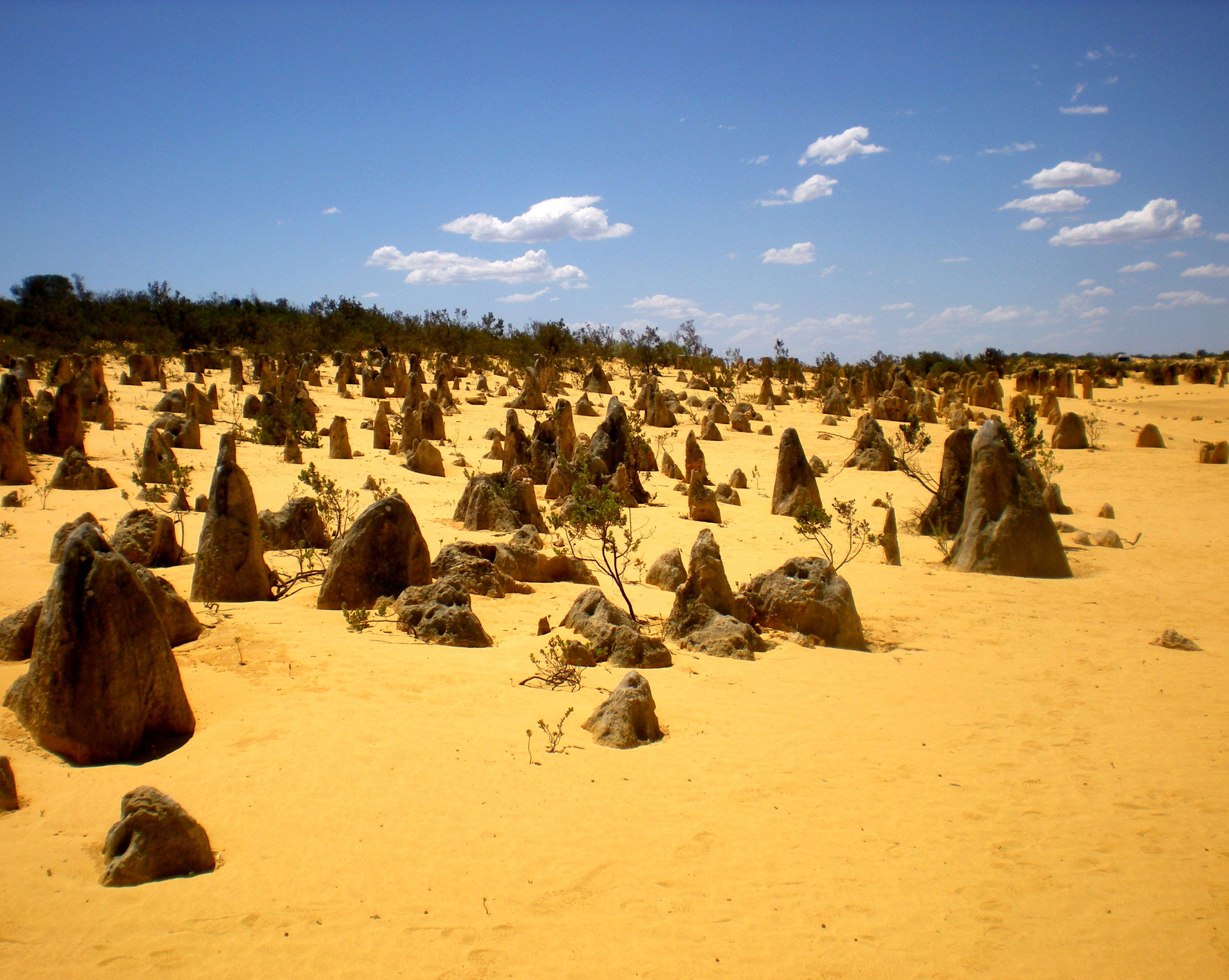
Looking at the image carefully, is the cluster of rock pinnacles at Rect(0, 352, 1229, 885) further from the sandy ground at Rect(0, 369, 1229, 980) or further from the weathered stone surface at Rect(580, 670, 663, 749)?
the sandy ground at Rect(0, 369, 1229, 980)

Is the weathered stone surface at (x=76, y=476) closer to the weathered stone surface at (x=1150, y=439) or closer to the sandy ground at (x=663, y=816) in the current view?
the sandy ground at (x=663, y=816)

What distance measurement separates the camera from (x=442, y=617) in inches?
257

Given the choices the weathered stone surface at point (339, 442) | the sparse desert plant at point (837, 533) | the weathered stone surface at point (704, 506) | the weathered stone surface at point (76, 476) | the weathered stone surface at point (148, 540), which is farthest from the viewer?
the weathered stone surface at point (339, 442)

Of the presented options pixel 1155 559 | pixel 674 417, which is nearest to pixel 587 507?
pixel 1155 559

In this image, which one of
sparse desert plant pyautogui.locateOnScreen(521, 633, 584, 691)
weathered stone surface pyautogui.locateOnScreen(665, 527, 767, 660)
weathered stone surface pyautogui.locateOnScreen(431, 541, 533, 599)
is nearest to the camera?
sparse desert plant pyautogui.locateOnScreen(521, 633, 584, 691)

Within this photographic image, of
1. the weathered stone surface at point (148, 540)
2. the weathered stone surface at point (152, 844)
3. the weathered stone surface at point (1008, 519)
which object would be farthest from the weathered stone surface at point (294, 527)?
the weathered stone surface at point (1008, 519)

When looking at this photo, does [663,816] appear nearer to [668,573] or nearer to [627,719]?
[627,719]

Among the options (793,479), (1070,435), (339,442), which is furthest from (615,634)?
(1070,435)

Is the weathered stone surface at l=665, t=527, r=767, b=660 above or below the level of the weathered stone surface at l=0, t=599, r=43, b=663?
below

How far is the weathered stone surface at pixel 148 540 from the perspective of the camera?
301 inches

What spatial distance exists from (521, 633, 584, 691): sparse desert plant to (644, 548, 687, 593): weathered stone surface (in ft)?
8.50

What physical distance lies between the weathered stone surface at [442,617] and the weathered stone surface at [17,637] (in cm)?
248

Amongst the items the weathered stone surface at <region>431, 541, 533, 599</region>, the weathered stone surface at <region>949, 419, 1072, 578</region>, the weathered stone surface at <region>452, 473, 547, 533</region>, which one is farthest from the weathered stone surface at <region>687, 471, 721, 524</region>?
the weathered stone surface at <region>431, 541, 533, 599</region>

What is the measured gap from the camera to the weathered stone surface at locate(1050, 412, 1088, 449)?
19.4 meters
